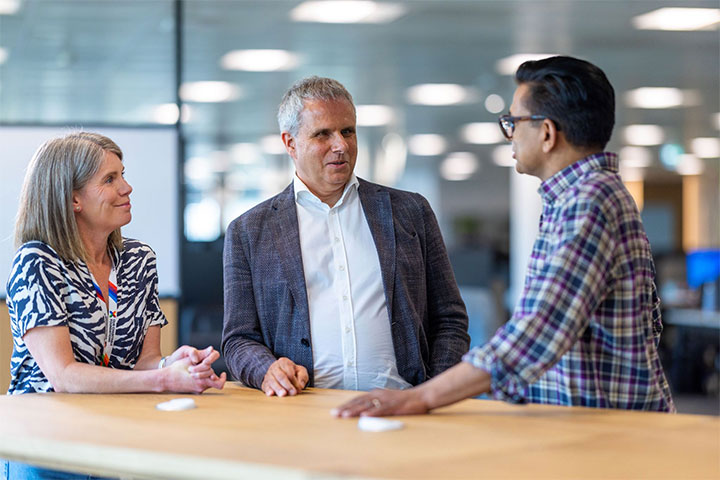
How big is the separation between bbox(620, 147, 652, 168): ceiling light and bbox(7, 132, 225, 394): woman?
15.6 metres

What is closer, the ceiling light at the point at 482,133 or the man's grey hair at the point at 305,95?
the man's grey hair at the point at 305,95

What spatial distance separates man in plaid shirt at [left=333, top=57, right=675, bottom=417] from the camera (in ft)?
5.96

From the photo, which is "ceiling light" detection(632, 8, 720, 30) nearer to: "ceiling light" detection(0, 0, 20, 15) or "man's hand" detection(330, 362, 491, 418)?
"ceiling light" detection(0, 0, 20, 15)

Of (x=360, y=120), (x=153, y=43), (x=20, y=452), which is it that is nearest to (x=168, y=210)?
(x=153, y=43)

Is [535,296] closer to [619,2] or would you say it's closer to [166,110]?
[166,110]

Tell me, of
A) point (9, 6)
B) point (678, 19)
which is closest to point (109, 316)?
point (9, 6)

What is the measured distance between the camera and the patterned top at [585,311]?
1.81 m

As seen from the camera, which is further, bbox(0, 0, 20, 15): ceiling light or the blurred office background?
bbox(0, 0, 20, 15): ceiling light

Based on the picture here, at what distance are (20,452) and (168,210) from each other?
10.9ft

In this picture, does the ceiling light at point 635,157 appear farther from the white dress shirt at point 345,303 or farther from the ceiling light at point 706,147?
the white dress shirt at point 345,303

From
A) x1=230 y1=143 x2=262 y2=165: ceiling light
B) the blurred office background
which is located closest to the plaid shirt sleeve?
the blurred office background

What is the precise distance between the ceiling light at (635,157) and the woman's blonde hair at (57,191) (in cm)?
1570

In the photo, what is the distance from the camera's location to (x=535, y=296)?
1825mm

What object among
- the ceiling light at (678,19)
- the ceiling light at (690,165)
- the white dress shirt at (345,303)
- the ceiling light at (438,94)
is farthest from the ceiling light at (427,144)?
the white dress shirt at (345,303)
